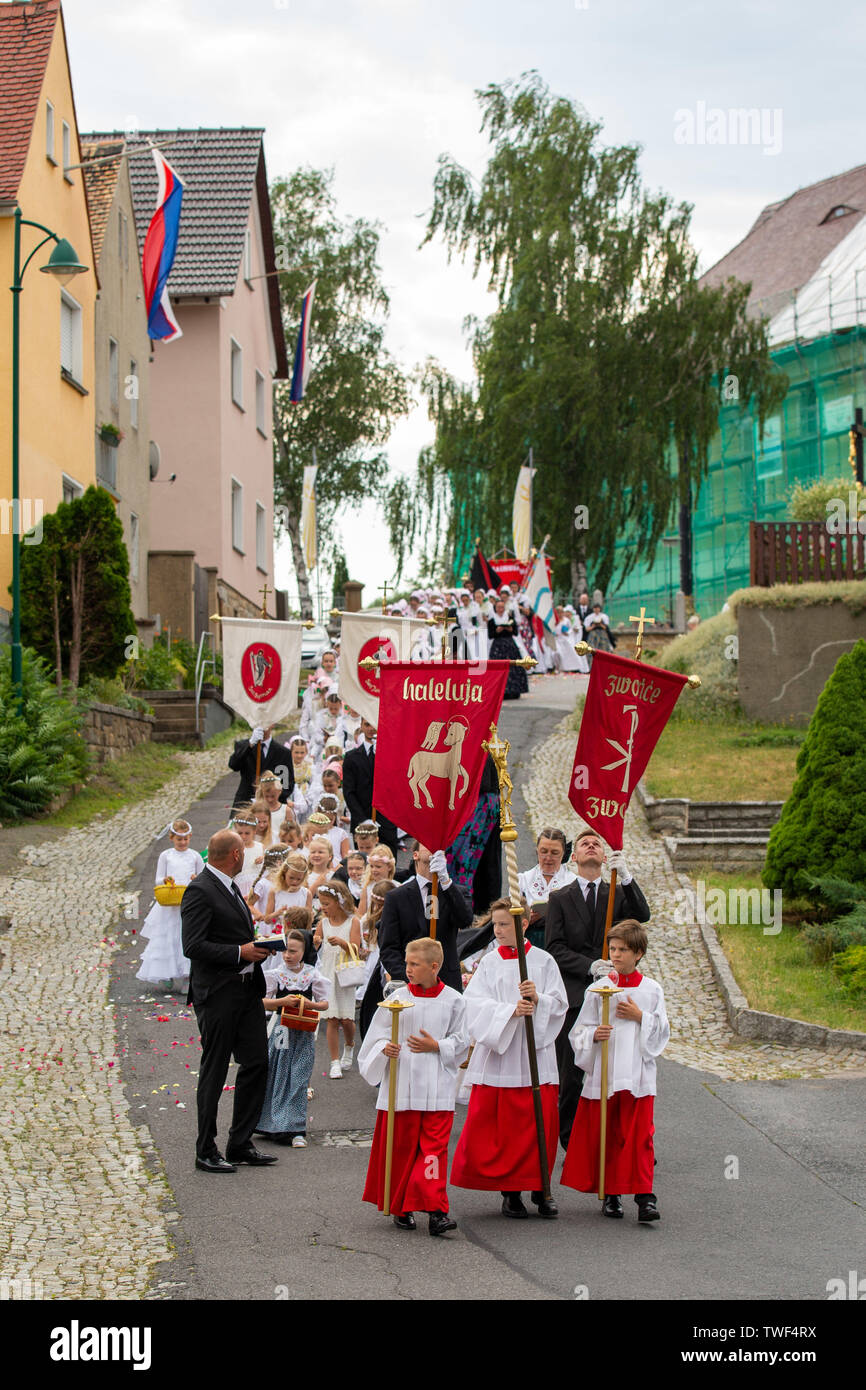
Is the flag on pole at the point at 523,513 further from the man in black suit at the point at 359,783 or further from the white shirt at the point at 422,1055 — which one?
the white shirt at the point at 422,1055

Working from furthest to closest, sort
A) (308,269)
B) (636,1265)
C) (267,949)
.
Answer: (308,269) < (267,949) < (636,1265)

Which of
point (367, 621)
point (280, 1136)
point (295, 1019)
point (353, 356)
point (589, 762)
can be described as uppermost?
point (353, 356)

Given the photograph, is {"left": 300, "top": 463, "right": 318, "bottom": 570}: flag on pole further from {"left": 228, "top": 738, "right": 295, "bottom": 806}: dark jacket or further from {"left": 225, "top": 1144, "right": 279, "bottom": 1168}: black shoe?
{"left": 225, "top": 1144, "right": 279, "bottom": 1168}: black shoe

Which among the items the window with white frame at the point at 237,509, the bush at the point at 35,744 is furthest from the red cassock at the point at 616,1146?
the window with white frame at the point at 237,509

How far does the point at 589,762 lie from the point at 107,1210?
11.5 ft

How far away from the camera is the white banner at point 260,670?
1712 centimetres

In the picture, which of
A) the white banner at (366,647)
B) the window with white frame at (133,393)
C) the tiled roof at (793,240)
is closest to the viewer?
the white banner at (366,647)

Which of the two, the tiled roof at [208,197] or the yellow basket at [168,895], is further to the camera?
the tiled roof at [208,197]

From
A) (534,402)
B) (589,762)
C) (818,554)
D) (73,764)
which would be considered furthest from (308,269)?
(589,762)

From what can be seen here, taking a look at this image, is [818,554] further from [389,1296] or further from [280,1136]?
[389,1296]

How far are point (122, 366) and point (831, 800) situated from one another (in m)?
19.9

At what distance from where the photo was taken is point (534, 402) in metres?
40.0

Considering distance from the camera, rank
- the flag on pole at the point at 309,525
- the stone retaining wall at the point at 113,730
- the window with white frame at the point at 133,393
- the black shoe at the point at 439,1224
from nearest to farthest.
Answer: the black shoe at the point at 439,1224
the stone retaining wall at the point at 113,730
the window with white frame at the point at 133,393
the flag on pole at the point at 309,525

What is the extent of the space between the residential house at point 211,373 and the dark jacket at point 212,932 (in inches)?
→ 983
